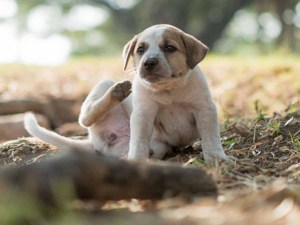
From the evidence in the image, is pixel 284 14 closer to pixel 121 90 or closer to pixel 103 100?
pixel 103 100

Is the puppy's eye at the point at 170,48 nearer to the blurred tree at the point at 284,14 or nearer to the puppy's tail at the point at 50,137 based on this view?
the puppy's tail at the point at 50,137

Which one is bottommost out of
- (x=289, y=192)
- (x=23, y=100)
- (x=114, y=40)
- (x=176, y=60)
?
(x=114, y=40)

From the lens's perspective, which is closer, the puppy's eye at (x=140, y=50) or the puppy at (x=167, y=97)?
the puppy at (x=167, y=97)

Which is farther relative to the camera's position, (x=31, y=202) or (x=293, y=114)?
(x=293, y=114)

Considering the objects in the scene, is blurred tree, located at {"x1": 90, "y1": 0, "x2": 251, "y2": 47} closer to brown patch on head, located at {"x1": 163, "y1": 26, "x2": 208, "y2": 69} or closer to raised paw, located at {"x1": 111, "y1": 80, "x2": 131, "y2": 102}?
raised paw, located at {"x1": 111, "y1": 80, "x2": 131, "y2": 102}

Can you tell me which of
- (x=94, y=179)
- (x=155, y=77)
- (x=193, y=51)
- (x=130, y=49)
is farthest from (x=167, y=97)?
(x=94, y=179)

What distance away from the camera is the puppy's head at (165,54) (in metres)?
4.60

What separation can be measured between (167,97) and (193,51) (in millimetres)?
409

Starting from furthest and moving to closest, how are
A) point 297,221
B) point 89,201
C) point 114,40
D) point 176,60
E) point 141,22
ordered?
point 114,40, point 141,22, point 176,60, point 89,201, point 297,221

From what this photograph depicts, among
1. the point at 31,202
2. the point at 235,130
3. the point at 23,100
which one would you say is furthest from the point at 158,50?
the point at 23,100

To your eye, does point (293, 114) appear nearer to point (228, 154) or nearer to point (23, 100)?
point (228, 154)

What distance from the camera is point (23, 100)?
383 inches

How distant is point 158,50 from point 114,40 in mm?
26924

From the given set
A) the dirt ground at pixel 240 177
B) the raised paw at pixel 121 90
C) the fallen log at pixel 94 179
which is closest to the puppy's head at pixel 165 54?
the raised paw at pixel 121 90
